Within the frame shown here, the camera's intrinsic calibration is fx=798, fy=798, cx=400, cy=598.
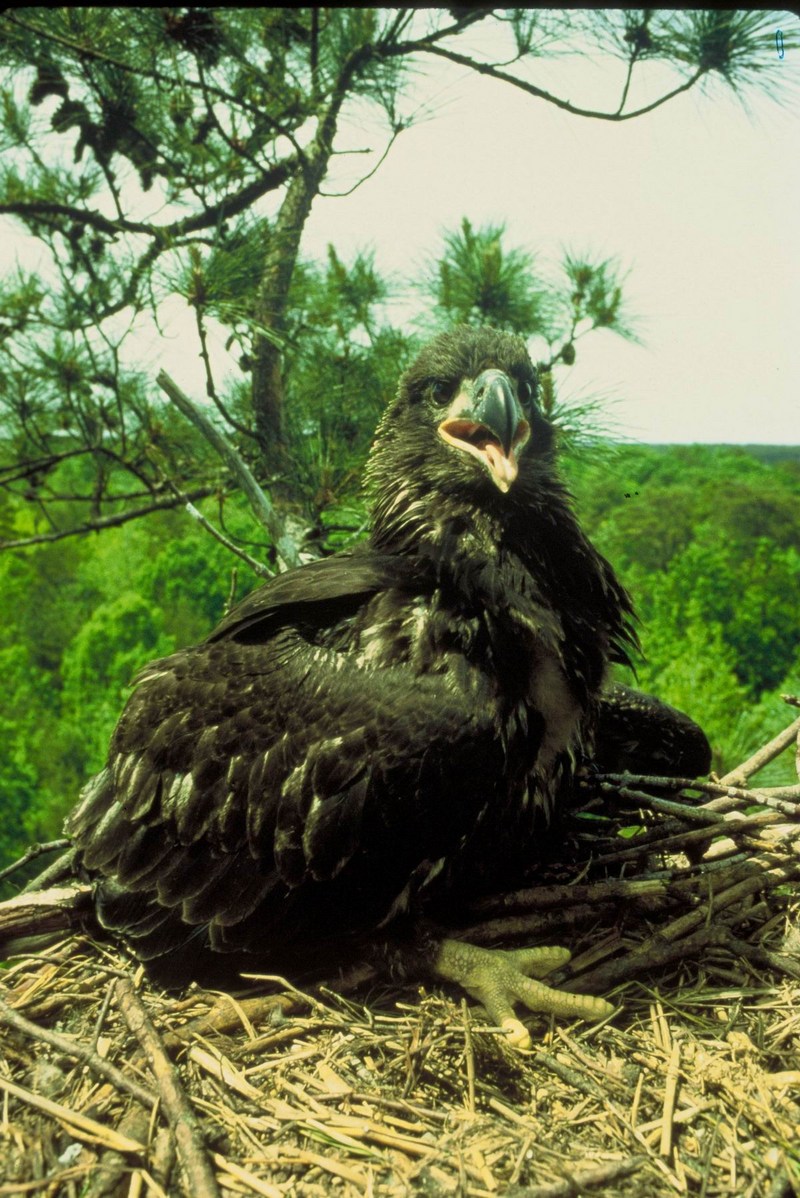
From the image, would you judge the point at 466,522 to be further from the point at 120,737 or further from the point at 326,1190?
the point at 326,1190

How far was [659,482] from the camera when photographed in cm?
986

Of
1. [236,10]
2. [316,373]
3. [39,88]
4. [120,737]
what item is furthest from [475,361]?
[39,88]

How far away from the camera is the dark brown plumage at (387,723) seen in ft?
4.82

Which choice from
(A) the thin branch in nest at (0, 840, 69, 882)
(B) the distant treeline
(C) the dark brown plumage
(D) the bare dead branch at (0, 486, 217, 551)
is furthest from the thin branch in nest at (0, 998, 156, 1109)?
(B) the distant treeline

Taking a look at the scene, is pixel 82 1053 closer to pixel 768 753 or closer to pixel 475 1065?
pixel 475 1065

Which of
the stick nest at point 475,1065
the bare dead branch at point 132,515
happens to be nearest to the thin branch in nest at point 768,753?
the stick nest at point 475,1065

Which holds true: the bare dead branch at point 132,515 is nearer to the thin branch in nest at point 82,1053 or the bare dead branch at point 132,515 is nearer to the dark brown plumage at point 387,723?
the dark brown plumage at point 387,723

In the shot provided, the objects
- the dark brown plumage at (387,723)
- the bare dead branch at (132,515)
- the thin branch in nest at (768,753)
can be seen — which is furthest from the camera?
the bare dead branch at (132,515)

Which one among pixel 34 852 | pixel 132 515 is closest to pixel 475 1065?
pixel 34 852

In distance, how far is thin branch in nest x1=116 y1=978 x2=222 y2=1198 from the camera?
108 centimetres

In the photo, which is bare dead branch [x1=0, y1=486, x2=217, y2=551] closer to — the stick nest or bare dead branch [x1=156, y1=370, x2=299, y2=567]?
bare dead branch [x1=156, y1=370, x2=299, y2=567]

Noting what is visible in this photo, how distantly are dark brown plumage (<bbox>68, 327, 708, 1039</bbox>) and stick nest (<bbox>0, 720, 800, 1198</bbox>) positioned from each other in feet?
0.49

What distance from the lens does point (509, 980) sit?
1517 mm

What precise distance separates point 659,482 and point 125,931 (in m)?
9.27
